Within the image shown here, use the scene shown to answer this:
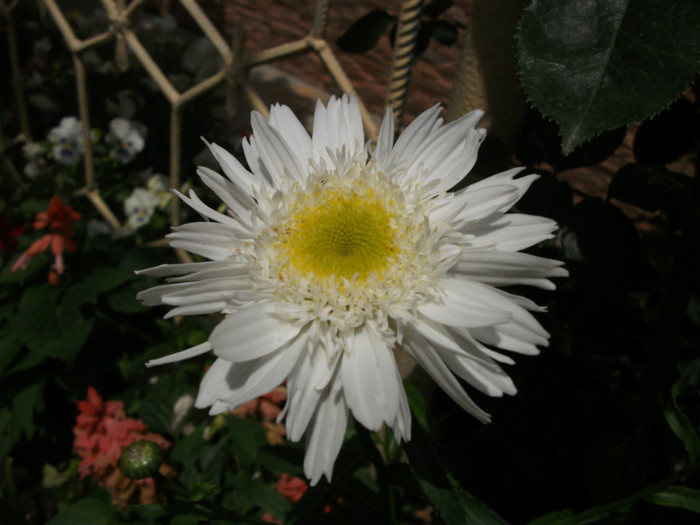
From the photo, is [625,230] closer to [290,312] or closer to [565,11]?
[565,11]

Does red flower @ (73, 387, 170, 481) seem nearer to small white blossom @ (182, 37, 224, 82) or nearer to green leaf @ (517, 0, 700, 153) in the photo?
green leaf @ (517, 0, 700, 153)

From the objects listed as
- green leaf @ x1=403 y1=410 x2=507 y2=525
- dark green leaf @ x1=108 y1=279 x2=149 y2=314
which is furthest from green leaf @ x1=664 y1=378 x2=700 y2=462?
dark green leaf @ x1=108 y1=279 x2=149 y2=314

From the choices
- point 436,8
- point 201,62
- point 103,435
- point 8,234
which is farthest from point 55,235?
point 436,8

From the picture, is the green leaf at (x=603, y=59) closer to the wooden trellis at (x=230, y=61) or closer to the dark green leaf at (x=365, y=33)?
the wooden trellis at (x=230, y=61)

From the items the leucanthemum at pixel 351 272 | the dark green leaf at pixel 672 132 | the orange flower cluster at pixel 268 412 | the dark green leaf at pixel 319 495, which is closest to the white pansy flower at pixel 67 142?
the orange flower cluster at pixel 268 412

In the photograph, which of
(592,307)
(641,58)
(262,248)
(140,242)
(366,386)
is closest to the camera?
(641,58)

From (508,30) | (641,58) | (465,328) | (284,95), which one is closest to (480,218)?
(465,328)

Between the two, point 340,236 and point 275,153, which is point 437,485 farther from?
point 275,153
